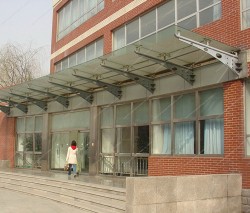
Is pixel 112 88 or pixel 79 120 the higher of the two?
pixel 112 88

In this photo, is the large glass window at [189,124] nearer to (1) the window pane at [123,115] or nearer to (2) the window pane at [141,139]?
(2) the window pane at [141,139]

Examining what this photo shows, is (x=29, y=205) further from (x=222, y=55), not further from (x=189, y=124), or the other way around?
(x=222, y=55)

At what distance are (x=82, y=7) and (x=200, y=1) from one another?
10.00 m

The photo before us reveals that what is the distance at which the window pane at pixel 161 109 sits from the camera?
13.8 metres

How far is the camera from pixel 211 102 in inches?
478

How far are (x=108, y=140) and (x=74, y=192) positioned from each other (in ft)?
15.7

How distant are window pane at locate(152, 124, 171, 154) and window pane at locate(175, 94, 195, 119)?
770 millimetres

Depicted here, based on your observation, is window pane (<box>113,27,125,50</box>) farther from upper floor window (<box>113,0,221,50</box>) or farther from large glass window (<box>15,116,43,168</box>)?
large glass window (<box>15,116,43,168</box>)

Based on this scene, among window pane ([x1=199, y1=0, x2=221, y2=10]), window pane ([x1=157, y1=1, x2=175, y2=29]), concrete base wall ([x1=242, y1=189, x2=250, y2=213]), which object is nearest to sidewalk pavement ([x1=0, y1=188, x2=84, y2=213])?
concrete base wall ([x1=242, y1=189, x2=250, y2=213])

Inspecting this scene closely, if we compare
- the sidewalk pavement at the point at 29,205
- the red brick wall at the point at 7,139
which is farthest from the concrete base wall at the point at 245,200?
the red brick wall at the point at 7,139

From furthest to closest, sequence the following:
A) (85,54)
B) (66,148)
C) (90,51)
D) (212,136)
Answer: (66,148)
(85,54)
(90,51)
(212,136)

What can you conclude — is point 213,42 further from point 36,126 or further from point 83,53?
point 36,126

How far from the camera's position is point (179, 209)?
8.93 metres

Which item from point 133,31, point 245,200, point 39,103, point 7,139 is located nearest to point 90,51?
point 133,31
